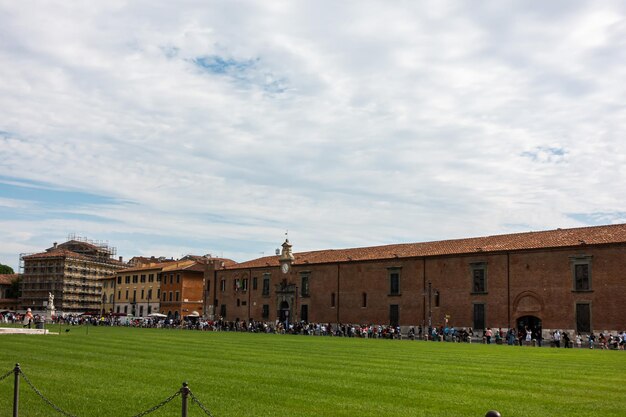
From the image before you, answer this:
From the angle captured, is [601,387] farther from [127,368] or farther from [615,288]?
[615,288]

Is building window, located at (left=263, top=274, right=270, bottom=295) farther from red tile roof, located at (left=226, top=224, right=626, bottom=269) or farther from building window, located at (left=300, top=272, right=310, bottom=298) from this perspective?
building window, located at (left=300, top=272, right=310, bottom=298)

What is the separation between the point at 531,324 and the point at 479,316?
13.7ft

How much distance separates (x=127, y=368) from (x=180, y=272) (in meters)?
70.7

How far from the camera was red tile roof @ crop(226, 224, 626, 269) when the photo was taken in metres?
47.6

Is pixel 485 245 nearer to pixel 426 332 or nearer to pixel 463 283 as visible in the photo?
pixel 463 283

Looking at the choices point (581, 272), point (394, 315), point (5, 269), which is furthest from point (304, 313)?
point (5, 269)

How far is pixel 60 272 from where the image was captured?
356 ft

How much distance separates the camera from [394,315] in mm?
57969

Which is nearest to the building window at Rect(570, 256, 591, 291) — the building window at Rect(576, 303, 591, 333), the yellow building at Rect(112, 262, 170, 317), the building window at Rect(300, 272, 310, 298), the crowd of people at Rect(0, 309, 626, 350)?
the building window at Rect(576, 303, 591, 333)

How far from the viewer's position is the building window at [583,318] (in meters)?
45.6

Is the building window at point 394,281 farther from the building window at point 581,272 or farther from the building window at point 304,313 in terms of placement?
the building window at point 581,272

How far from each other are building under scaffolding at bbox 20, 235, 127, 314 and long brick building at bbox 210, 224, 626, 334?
47.0m

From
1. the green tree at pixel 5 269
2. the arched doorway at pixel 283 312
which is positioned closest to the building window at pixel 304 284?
the arched doorway at pixel 283 312

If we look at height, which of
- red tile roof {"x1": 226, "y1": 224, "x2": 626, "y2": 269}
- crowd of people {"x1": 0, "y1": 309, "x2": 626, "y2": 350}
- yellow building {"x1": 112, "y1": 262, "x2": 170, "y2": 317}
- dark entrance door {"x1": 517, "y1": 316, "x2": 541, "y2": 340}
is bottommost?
crowd of people {"x1": 0, "y1": 309, "x2": 626, "y2": 350}
